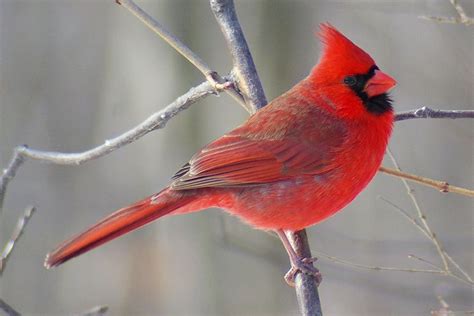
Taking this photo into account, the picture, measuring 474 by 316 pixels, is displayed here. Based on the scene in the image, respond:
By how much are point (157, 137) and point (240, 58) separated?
4.18 m

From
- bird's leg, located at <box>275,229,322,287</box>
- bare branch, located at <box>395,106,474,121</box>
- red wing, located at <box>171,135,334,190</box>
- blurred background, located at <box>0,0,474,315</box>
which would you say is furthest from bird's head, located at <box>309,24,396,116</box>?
blurred background, located at <box>0,0,474,315</box>

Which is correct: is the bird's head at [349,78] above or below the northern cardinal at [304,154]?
above

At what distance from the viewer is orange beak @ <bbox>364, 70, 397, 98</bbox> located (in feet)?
9.53

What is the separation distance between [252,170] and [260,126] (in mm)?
166

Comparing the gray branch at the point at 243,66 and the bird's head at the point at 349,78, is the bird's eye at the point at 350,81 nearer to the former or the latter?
the bird's head at the point at 349,78

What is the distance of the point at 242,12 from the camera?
23.2 ft

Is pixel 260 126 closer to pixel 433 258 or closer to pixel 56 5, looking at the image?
pixel 433 258

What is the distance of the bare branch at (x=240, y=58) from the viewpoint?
300cm

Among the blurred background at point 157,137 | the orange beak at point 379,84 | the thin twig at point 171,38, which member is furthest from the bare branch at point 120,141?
the blurred background at point 157,137

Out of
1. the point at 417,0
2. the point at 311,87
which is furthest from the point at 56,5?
the point at 311,87

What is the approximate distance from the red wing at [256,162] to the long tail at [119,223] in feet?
0.40

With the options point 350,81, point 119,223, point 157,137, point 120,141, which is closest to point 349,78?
point 350,81

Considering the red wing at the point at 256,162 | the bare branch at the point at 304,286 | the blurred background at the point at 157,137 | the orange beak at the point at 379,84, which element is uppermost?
the blurred background at the point at 157,137

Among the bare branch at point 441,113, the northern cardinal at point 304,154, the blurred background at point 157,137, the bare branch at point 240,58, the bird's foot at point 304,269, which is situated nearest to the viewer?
the bare branch at point 441,113
